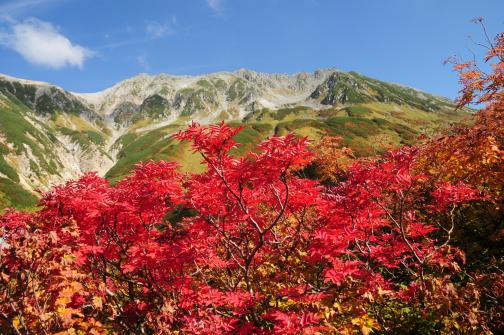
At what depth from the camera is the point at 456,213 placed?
13750 mm

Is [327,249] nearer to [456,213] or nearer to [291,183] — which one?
[291,183]

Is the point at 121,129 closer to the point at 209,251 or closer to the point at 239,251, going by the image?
the point at 209,251

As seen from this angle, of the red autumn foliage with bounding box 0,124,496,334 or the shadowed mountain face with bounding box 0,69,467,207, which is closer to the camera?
the red autumn foliage with bounding box 0,124,496,334

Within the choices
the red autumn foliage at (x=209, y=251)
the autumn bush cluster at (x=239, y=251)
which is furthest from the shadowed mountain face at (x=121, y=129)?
the autumn bush cluster at (x=239, y=251)

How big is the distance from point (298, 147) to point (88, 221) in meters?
5.67

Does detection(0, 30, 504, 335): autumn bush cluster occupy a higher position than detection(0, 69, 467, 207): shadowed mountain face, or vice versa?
detection(0, 69, 467, 207): shadowed mountain face

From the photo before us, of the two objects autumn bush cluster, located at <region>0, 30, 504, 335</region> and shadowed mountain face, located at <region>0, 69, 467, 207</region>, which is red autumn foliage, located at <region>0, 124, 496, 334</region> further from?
shadowed mountain face, located at <region>0, 69, 467, 207</region>

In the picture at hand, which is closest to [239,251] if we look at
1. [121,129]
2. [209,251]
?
[209,251]

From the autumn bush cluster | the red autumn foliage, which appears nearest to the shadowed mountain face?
the red autumn foliage

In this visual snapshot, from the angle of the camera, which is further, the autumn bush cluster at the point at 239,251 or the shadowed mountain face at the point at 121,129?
the shadowed mountain face at the point at 121,129

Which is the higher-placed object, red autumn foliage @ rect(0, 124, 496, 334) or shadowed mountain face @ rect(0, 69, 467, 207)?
shadowed mountain face @ rect(0, 69, 467, 207)

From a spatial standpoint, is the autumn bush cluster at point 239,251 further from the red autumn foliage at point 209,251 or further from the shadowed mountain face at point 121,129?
the shadowed mountain face at point 121,129

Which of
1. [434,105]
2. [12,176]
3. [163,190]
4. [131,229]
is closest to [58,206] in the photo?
[131,229]

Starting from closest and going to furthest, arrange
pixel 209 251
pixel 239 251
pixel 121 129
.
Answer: pixel 239 251 → pixel 209 251 → pixel 121 129
